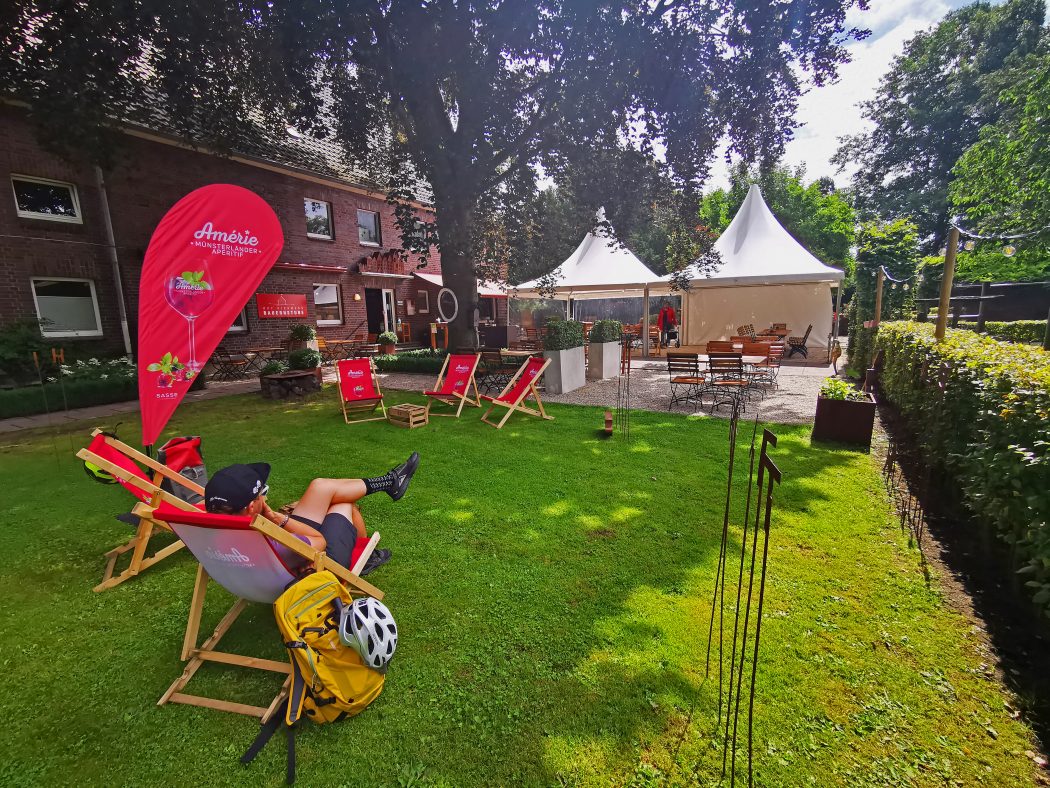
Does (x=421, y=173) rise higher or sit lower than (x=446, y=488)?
higher

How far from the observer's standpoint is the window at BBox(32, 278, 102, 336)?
10.6 meters

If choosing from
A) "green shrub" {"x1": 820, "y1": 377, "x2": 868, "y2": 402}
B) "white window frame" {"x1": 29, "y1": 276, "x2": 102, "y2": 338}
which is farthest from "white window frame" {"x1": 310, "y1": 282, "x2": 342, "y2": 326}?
"green shrub" {"x1": 820, "y1": 377, "x2": 868, "y2": 402}

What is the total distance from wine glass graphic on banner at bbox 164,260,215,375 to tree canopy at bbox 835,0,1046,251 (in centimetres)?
3605

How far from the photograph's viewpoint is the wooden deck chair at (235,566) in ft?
6.61

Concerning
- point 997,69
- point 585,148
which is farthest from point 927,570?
point 997,69

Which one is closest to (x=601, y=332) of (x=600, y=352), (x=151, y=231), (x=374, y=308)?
(x=600, y=352)

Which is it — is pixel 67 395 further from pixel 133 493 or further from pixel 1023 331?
pixel 1023 331

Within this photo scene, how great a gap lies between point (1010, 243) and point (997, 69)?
23.8 meters

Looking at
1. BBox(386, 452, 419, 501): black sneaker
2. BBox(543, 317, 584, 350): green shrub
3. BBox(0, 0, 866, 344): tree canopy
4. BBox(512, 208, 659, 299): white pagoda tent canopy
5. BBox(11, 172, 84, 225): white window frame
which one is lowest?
BBox(386, 452, 419, 501): black sneaker

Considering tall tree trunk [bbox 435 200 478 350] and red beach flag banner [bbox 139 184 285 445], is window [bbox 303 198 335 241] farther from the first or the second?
red beach flag banner [bbox 139 184 285 445]

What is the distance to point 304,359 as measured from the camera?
34.7 ft

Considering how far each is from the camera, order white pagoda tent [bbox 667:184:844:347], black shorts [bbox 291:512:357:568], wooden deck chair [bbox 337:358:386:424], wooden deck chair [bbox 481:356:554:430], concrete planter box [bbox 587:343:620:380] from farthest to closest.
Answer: white pagoda tent [bbox 667:184:844:347] → concrete planter box [bbox 587:343:620:380] → wooden deck chair [bbox 337:358:386:424] → wooden deck chair [bbox 481:356:554:430] → black shorts [bbox 291:512:357:568]

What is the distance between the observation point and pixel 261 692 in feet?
7.25

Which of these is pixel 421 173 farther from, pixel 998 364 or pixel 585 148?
pixel 998 364
